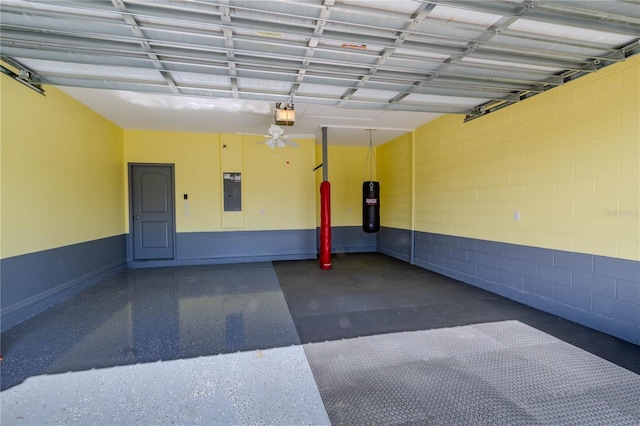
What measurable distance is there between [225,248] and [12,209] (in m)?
3.73

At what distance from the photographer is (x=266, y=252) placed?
6730 mm

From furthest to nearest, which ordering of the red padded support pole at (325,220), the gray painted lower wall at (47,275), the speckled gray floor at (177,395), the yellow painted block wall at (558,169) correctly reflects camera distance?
1. the red padded support pole at (325,220)
2. the gray painted lower wall at (47,275)
3. the yellow painted block wall at (558,169)
4. the speckled gray floor at (177,395)

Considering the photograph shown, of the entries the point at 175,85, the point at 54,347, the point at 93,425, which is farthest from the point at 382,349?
the point at 175,85

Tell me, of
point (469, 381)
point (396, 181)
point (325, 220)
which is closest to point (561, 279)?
point (469, 381)

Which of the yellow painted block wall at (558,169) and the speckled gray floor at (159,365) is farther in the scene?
the yellow painted block wall at (558,169)

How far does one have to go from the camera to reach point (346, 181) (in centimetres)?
803

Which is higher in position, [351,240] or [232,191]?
[232,191]

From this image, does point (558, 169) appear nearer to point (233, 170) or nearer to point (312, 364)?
point (312, 364)

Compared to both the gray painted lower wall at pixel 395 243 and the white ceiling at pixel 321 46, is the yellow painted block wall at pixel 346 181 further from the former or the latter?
the white ceiling at pixel 321 46

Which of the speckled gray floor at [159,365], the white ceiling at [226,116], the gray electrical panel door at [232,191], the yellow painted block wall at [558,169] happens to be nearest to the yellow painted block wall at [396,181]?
the white ceiling at [226,116]

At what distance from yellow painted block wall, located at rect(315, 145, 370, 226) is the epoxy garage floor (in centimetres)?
410

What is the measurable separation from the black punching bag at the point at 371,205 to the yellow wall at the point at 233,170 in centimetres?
129

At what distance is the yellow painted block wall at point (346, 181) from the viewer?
7934 mm

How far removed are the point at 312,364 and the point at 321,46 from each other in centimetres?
272
